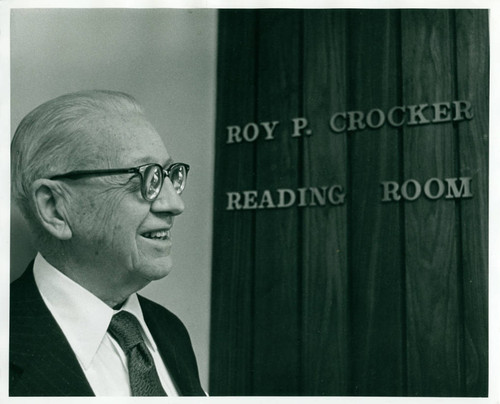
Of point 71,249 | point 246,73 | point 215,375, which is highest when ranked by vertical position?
point 246,73

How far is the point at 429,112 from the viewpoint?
156cm

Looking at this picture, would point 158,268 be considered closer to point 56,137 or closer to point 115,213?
point 115,213

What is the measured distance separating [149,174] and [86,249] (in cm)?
19

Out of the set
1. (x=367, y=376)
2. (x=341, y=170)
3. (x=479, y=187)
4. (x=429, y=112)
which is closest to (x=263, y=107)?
(x=341, y=170)

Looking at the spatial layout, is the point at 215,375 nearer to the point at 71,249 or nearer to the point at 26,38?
the point at 71,249

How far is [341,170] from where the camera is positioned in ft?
5.11

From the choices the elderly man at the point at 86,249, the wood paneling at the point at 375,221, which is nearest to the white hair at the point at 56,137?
the elderly man at the point at 86,249

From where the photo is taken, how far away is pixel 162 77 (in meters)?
1.57

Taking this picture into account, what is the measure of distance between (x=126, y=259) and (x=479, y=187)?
748mm

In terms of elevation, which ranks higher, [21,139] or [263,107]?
[263,107]

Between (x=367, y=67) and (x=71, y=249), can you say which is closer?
(x=71, y=249)

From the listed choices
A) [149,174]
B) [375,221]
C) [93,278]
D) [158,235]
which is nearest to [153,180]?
[149,174]
